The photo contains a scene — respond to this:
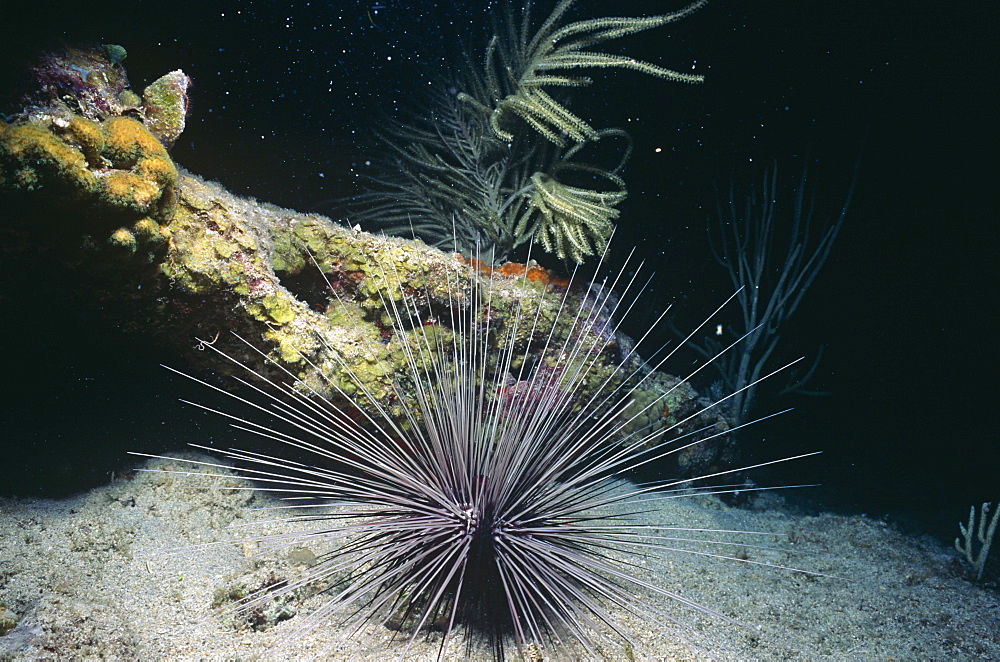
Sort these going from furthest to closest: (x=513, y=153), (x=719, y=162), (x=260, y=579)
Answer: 1. (x=719, y=162)
2. (x=513, y=153)
3. (x=260, y=579)

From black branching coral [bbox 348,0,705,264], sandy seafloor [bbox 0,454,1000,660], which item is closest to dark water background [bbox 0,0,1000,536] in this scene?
black branching coral [bbox 348,0,705,264]

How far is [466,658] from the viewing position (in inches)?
80.1

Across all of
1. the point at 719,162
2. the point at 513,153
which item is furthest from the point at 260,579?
the point at 719,162

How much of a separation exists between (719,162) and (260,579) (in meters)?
5.65

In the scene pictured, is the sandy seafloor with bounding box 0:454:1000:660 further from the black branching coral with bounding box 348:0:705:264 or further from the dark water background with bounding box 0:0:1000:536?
the black branching coral with bounding box 348:0:705:264

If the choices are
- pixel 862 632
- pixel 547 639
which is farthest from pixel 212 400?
pixel 862 632

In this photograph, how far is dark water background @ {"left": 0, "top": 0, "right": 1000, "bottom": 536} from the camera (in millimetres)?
3117

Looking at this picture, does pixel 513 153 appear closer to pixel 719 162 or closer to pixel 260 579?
pixel 719 162

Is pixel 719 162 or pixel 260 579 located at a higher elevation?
pixel 719 162

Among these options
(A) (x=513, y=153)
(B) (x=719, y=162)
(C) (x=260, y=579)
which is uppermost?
(B) (x=719, y=162)

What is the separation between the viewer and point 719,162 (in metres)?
5.30

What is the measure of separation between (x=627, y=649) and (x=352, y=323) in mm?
2523

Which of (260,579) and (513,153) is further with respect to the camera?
(513,153)

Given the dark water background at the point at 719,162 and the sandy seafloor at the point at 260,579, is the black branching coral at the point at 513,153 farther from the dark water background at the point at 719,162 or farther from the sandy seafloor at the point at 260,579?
the sandy seafloor at the point at 260,579
